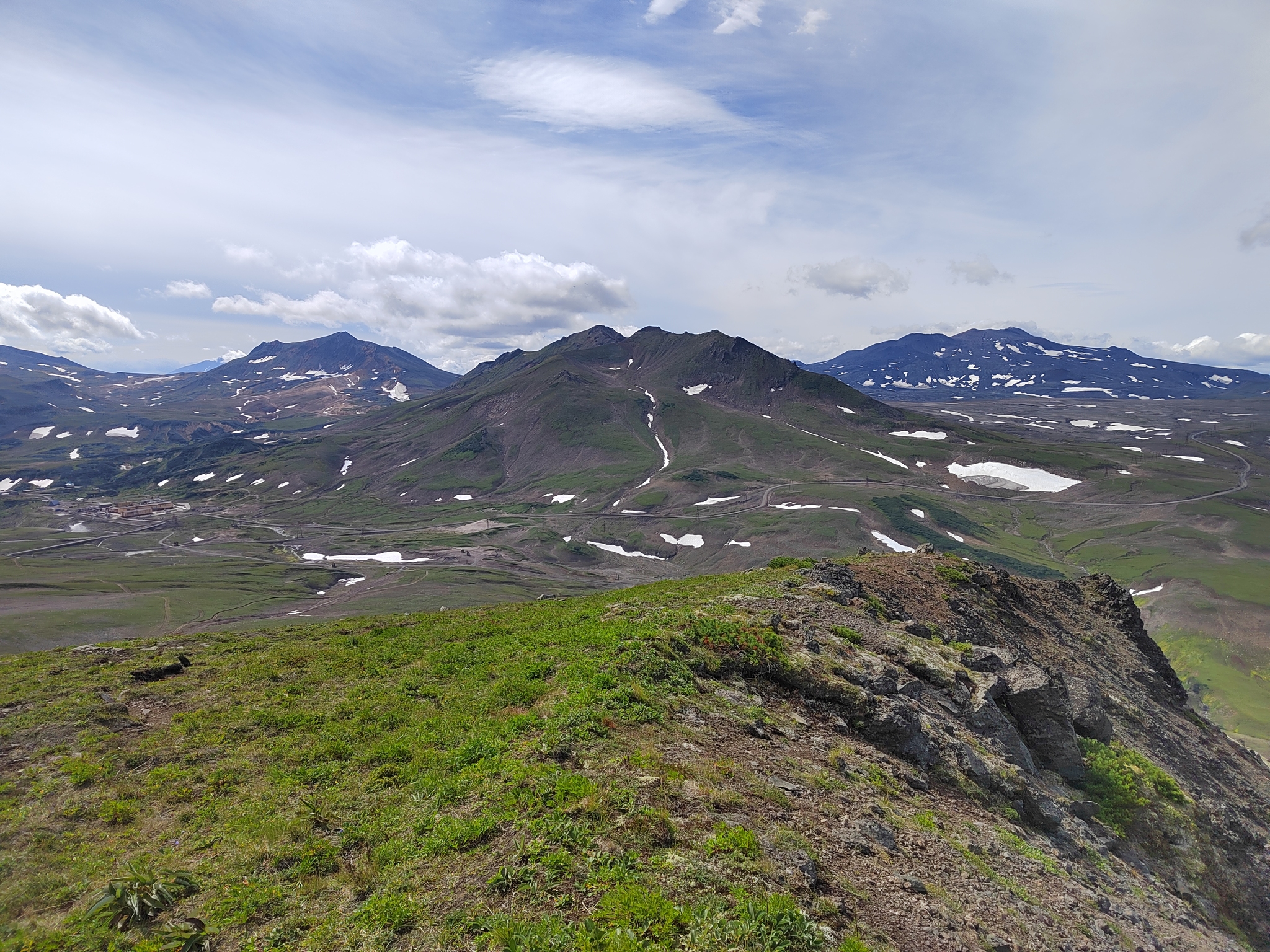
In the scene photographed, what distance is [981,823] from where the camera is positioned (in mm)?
14805

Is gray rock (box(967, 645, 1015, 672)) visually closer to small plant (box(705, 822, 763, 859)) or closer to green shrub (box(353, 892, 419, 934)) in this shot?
small plant (box(705, 822, 763, 859))

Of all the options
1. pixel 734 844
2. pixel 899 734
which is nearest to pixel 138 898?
pixel 734 844

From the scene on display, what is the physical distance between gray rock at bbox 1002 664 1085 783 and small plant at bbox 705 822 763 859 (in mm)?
18391

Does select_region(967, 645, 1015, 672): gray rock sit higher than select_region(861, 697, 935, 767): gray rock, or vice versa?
select_region(861, 697, 935, 767): gray rock

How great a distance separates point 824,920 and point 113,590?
587 ft

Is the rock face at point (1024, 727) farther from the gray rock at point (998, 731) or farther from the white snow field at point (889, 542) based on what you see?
the white snow field at point (889, 542)

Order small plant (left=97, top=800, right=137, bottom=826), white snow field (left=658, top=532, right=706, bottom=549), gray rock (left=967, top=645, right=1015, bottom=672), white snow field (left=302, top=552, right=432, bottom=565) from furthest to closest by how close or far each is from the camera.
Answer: white snow field (left=302, top=552, right=432, bottom=565), white snow field (left=658, top=532, right=706, bottom=549), gray rock (left=967, top=645, right=1015, bottom=672), small plant (left=97, top=800, right=137, bottom=826)

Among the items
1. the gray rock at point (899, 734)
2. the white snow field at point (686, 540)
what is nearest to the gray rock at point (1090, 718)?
the gray rock at point (899, 734)

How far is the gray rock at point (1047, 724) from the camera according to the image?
868 inches

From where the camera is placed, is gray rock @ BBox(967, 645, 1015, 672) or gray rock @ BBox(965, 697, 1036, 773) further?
gray rock @ BBox(967, 645, 1015, 672)

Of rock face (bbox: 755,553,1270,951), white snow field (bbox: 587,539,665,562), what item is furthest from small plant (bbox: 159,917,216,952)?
white snow field (bbox: 587,539,665,562)

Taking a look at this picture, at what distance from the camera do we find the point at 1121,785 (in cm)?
2184

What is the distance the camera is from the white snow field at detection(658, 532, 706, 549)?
160 metres

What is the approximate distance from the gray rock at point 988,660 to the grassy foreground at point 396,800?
11.7 meters
